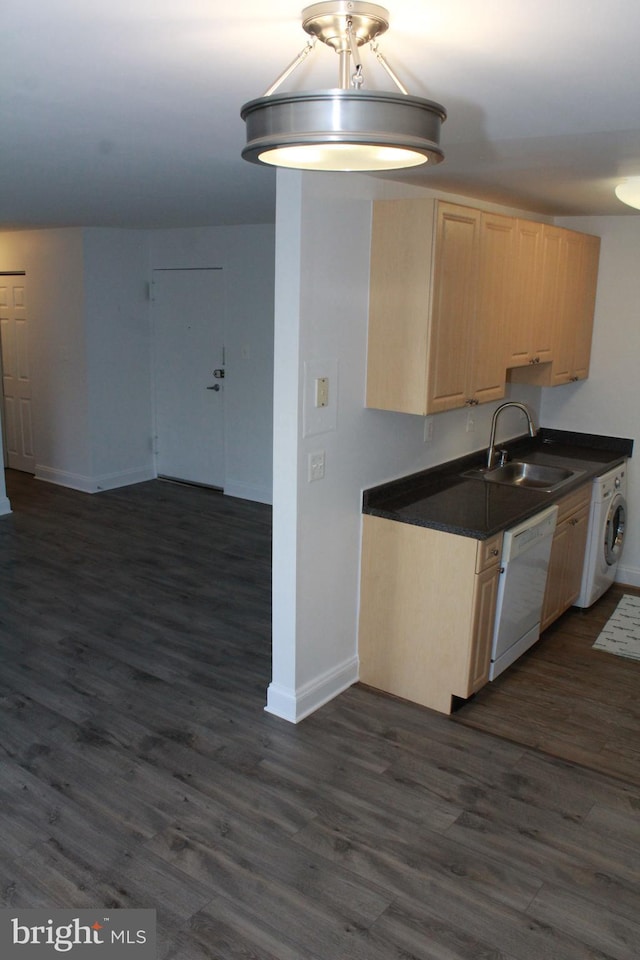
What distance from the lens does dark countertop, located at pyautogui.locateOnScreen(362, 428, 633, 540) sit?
342 centimetres

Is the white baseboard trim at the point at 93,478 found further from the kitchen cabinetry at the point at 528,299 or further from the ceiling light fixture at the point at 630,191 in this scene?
the ceiling light fixture at the point at 630,191

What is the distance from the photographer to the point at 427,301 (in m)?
3.23

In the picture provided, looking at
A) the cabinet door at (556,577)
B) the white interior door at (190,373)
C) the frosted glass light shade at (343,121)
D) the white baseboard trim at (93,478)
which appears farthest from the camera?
the white baseboard trim at (93,478)

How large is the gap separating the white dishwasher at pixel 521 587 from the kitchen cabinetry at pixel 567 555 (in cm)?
16

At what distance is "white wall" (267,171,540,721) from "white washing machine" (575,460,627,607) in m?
1.47

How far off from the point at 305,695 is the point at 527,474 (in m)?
2.07

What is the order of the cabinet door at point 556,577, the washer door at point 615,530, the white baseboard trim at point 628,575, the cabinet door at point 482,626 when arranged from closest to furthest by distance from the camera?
the cabinet door at point 482,626 < the cabinet door at point 556,577 < the washer door at point 615,530 < the white baseboard trim at point 628,575

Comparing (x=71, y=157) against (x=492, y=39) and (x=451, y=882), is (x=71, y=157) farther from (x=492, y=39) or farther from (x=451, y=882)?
(x=451, y=882)

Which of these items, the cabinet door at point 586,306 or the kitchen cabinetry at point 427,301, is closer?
the kitchen cabinetry at point 427,301

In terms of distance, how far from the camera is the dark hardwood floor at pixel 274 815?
2.31 metres

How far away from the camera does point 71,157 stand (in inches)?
122

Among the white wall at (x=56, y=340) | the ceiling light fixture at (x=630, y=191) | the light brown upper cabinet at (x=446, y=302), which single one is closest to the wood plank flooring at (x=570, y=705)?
the light brown upper cabinet at (x=446, y=302)

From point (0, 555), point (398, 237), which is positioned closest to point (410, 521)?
point (398, 237)

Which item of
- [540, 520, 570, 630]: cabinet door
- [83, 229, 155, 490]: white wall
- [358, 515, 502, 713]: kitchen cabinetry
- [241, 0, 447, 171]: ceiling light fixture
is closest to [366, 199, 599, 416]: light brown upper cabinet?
[358, 515, 502, 713]: kitchen cabinetry
